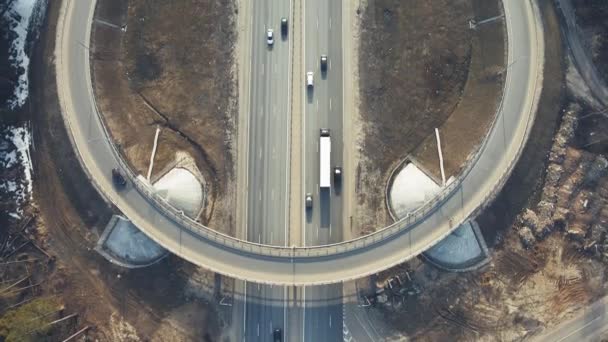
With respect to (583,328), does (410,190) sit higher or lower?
higher

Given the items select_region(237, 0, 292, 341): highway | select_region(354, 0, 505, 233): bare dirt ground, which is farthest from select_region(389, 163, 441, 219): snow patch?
select_region(237, 0, 292, 341): highway

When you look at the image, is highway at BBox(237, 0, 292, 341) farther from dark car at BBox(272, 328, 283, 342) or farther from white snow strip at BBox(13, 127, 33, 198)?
white snow strip at BBox(13, 127, 33, 198)

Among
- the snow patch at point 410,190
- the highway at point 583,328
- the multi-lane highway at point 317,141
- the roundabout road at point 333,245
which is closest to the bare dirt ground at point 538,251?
the highway at point 583,328

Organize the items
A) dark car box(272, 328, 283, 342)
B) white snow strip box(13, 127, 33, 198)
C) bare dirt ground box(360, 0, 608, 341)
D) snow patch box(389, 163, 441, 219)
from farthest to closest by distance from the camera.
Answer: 1. white snow strip box(13, 127, 33, 198)
2. bare dirt ground box(360, 0, 608, 341)
3. dark car box(272, 328, 283, 342)
4. snow patch box(389, 163, 441, 219)

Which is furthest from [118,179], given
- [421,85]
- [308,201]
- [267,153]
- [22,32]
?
[421,85]

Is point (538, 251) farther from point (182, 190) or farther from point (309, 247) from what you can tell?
point (182, 190)
